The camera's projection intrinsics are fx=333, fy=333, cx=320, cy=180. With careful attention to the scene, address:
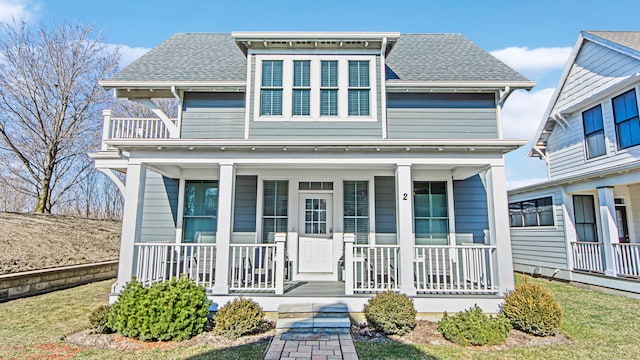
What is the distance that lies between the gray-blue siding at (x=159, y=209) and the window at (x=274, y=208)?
2211 mm

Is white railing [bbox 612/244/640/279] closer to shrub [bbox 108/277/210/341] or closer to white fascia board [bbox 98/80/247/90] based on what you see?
shrub [bbox 108/277/210/341]

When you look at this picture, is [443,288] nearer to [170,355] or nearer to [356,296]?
[356,296]

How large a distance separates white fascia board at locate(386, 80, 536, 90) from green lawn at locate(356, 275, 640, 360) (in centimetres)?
499

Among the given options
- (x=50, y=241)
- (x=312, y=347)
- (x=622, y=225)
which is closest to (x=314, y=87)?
(x=312, y=347)

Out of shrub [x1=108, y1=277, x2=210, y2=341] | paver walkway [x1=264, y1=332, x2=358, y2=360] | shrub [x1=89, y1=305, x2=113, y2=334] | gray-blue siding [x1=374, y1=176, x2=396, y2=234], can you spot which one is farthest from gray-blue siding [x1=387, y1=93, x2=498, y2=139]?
shrub [x1=89, y1=305, x2=113, y2=334]

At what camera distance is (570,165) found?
38.4 feet

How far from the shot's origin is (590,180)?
941 cm

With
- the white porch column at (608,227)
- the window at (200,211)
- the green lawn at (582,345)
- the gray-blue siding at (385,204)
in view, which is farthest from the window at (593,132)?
the window at (200,211)

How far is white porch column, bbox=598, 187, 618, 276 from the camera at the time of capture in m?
8.84

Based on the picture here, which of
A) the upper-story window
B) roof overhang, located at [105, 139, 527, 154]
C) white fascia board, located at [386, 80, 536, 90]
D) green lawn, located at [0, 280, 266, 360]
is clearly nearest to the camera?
green lawn, located at [0, 280, 266, 360]

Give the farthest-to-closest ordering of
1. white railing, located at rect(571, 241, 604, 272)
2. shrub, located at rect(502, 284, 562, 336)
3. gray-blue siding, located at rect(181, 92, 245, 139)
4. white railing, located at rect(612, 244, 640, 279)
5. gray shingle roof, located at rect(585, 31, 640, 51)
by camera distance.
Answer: gray shingle roof, located at rect(585, 31, 640, 51) → white railing, located at rect(571, 241, 604, 272) → white railing, located at rect(612, 244, 640, 279) → gray-blue siding, located at rect(181, 92, 245, 139) → shrub, located at rect(502, 284, 562, 336)

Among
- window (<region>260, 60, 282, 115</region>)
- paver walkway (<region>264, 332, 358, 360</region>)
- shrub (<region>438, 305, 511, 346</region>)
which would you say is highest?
window (<region>260, 60, 282, 115</region>)

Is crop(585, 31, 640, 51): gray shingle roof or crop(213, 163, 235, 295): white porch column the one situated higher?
crop(585, 31, 640, 51): gray shingle roof

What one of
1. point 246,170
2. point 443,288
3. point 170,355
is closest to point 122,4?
point 246,170
